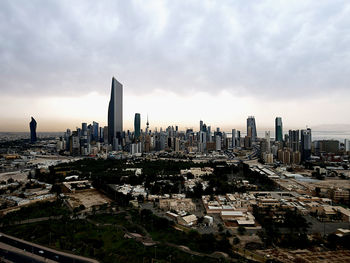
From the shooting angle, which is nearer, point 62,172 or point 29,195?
point 29,195

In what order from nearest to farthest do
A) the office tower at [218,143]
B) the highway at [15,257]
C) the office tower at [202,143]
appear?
the highway at [15,257] < the office tower at [202,143] < the office tower at [218,143]

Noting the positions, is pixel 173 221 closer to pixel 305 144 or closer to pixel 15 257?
pixel 15 257

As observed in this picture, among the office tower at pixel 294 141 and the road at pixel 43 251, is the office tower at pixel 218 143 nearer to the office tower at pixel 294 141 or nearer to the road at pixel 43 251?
the office tower at pixel 294 141

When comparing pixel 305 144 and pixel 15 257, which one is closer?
pixel 15 257

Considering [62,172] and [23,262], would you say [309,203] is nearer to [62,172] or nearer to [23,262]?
[23,262]

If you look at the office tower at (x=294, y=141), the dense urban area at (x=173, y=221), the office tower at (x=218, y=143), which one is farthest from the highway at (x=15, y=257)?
the office tower at (x=218, y=143)

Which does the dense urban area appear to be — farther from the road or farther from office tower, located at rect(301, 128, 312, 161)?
office tower, located at rect(301, 128, 312, 161)

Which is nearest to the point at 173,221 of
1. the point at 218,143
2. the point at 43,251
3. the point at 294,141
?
the point at 43,251

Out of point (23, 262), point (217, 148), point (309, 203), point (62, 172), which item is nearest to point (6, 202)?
point (23, 262)
